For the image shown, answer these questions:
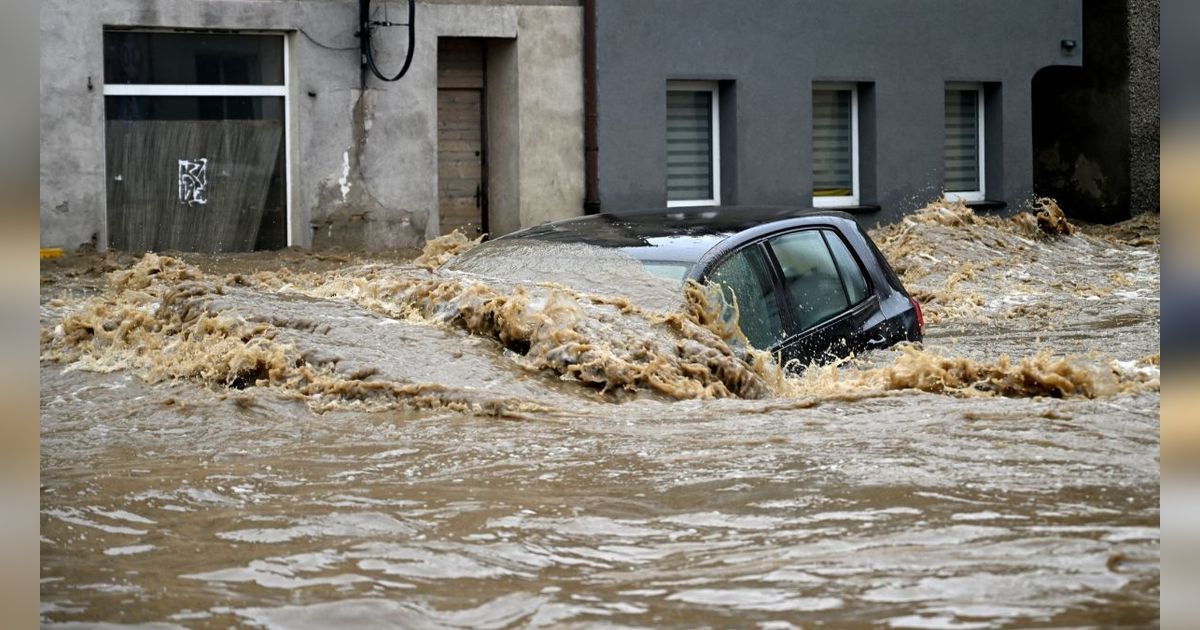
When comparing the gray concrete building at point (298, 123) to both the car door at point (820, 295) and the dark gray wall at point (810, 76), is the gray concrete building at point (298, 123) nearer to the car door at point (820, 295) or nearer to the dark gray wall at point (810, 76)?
the dark gray wall at point (810, 76)

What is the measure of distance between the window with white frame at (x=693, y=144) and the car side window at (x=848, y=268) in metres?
10.1

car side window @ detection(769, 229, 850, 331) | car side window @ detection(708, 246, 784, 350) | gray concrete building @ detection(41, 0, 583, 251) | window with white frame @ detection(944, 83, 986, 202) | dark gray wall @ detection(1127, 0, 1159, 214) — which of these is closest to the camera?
car side window @ detection(708, 246, 784, 350)

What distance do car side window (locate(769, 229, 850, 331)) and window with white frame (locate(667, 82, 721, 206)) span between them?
10.3m

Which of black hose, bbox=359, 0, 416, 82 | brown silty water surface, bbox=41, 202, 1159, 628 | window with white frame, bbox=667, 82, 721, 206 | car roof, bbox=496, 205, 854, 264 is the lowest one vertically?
brown silty water surface, bbox=41, 202, 1159, 628

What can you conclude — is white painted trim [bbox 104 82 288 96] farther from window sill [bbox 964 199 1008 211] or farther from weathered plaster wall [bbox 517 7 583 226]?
window sill [bbox 964 199 1008 211]

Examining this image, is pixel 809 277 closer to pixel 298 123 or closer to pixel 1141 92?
pixel 298 123

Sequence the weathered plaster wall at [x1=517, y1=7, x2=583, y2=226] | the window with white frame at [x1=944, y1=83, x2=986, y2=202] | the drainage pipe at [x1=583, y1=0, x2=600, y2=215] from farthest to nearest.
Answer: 1. the window with white frame at [x1=944, y1=83, x2=986, y2=202]
2. the drainage pipe at [x1=583, y1=0, x2=600, y2=215]
3. the weathered plaster wall at [x1=517, y1=7, x2=583, y2=226]

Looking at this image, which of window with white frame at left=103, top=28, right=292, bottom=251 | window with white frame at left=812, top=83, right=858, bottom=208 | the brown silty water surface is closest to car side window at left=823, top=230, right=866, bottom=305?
the brown silty water surface

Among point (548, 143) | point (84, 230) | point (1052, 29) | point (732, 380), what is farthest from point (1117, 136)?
point (732, 380)

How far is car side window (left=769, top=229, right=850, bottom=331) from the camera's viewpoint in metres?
7.45

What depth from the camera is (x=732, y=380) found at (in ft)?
22.8

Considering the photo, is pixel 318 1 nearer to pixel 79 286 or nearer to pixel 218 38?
pixel 218 38

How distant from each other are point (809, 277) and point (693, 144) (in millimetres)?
10877

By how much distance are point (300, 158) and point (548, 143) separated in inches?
115
